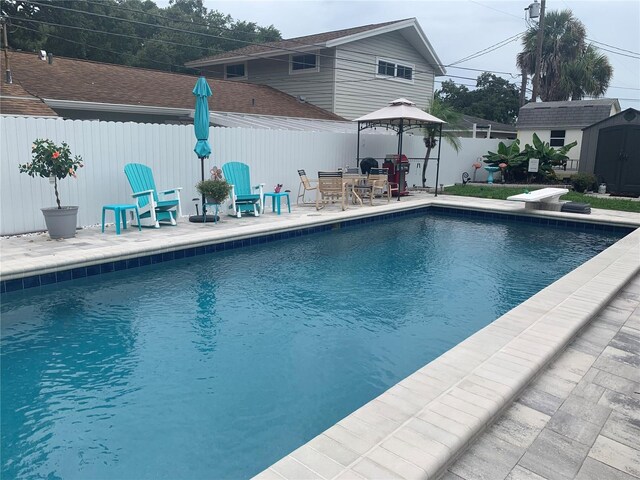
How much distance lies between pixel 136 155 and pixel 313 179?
5.35 metres

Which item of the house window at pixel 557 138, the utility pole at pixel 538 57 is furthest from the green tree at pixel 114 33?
the house window at pixel 557 138

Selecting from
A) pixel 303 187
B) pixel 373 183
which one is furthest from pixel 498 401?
pixel 303 187

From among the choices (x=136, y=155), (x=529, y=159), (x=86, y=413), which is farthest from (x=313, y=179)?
(x=86, y=413)

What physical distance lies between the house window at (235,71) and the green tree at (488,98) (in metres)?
26.6

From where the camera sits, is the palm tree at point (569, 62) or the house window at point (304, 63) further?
the palm tree at point (569, 62)

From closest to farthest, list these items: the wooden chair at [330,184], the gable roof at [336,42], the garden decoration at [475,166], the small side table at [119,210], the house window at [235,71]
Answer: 1. the small side table at [119,210]
2. the wooden chair at [330,184]
3. the gable roof at [336,42]
4. the garden decoration at [475,166]
5. the house window at [235,71]

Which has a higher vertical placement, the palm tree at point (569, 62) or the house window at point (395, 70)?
the palm tree at point (569, 62)

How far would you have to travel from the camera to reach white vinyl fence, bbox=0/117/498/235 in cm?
773

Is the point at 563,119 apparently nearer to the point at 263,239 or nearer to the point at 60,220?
the point at 263,239

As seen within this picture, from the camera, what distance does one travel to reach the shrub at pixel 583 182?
15.7m

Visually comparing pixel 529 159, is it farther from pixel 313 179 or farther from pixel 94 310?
pixel 94 310

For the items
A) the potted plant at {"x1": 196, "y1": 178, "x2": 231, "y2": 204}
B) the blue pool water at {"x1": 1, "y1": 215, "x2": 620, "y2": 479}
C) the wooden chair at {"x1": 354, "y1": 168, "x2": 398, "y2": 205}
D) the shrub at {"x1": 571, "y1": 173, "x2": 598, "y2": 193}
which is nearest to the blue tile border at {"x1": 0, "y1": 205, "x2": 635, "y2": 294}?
the blue pool water at {"x1": 1, "y1": 215, "x2": 620, "y2": 479}

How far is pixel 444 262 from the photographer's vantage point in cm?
779

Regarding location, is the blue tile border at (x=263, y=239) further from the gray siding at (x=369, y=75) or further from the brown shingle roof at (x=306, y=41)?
the brown shingle roof at (x=306, y=41)
